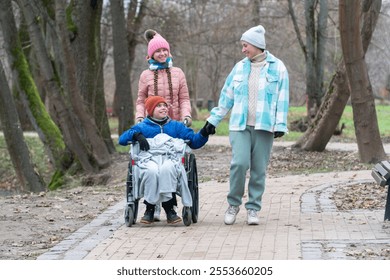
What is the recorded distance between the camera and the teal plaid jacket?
10180 millimetres

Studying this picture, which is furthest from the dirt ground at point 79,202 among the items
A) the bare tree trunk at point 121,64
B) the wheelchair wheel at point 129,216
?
the bare tree trunk at point 121,64

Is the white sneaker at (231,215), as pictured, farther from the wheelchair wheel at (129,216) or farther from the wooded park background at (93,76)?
the wooded park background at (93,76)

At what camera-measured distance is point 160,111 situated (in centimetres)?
1045

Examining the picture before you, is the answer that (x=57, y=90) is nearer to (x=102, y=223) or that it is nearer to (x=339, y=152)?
(x=339, y=152)

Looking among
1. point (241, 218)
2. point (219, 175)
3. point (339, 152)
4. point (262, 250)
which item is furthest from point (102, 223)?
point (339, 152)

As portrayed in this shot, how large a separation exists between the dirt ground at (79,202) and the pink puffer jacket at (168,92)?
1.58m

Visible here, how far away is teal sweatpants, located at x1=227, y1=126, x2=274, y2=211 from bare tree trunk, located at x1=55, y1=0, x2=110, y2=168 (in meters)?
9.98

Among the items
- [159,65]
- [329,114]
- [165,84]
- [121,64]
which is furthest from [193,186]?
[121,64]

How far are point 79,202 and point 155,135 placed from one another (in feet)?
10.0

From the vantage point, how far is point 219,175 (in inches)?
687

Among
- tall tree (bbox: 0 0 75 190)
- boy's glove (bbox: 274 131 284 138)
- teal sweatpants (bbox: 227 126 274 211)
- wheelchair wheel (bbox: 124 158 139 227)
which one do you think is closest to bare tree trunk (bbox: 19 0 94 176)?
tall tree (bbox: 0 0 75 190)

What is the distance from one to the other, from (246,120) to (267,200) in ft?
9.19

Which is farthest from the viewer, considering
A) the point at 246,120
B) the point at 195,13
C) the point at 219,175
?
the point at 195,13

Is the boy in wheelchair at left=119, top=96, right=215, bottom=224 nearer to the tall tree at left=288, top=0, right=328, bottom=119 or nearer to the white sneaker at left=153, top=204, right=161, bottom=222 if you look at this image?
the white sneaker at left=153, top=204, right=161, bottom=222
